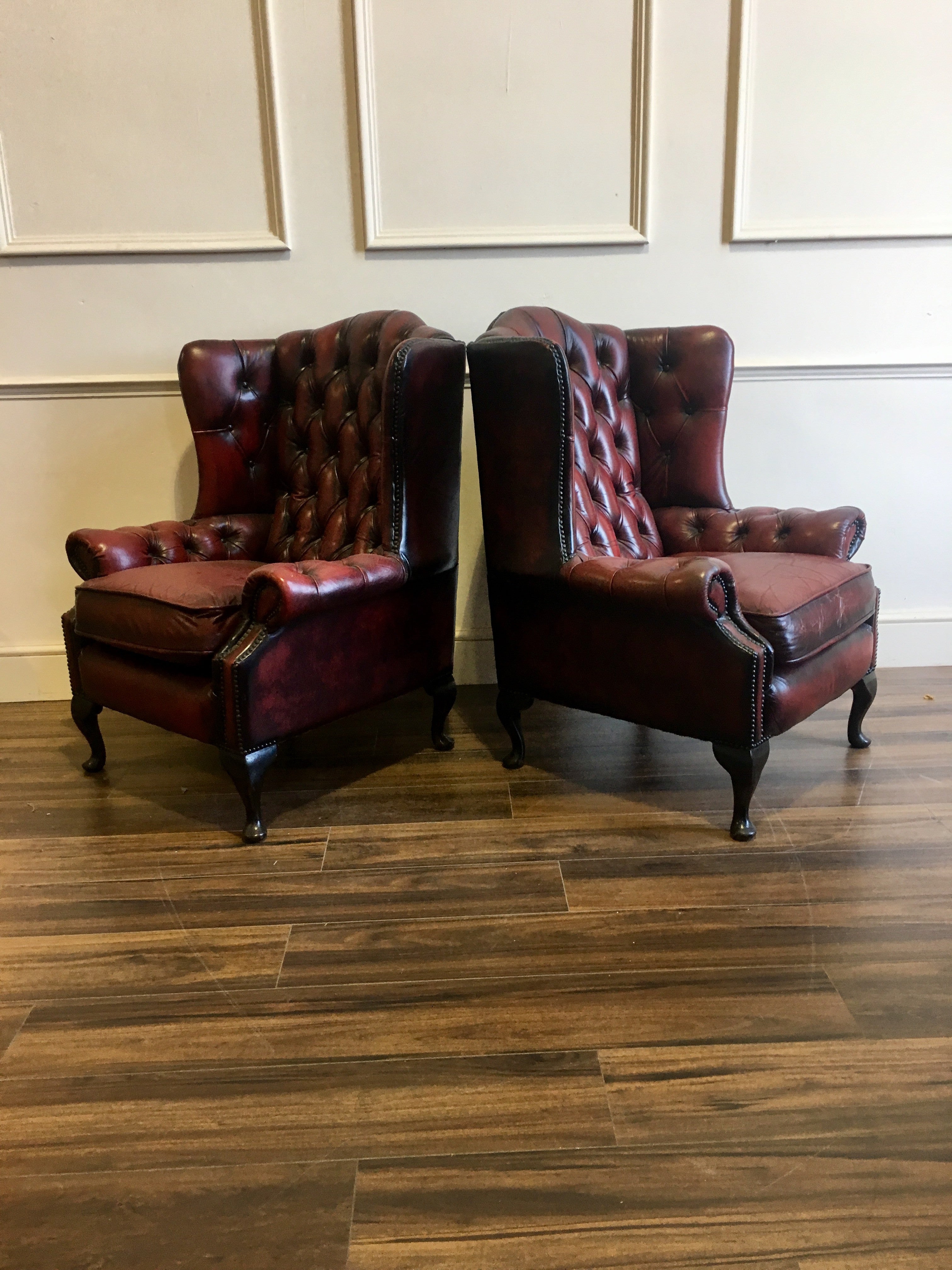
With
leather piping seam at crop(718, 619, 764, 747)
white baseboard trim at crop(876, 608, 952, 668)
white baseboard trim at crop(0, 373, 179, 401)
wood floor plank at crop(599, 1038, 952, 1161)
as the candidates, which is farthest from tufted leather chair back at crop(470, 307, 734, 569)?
wood floor plank at crop(599, 1038, 952, 1161)

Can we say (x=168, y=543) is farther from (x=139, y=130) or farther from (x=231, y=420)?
(x=139, y=130)

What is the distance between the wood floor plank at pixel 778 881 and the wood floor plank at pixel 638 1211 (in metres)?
0.62

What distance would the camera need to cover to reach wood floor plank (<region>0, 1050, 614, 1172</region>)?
124 cm

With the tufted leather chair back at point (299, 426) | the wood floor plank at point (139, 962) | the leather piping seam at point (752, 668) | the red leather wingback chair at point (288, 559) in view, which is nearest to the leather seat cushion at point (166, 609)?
the red leather wingback chair at point (288, 559)

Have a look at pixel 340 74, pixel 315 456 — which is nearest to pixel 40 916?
pixel 315 456

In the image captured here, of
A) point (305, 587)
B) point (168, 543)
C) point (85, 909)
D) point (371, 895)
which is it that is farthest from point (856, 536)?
point (85, 909)

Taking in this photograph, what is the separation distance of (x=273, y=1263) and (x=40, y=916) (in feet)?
3.30

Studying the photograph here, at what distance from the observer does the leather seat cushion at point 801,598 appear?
78.2 inches

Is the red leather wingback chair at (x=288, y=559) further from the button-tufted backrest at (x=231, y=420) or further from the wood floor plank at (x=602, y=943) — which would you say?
the wood floor plank at (x=602, y=943)

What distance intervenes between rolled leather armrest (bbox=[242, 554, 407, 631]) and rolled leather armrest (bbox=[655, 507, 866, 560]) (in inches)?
37.0

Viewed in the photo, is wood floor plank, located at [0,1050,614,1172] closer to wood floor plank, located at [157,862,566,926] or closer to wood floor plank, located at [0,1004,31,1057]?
wood floor plank, located at [0,1004,31,1057]

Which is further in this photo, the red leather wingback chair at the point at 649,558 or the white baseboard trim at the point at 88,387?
the white baseboard trim at the point at 88,387

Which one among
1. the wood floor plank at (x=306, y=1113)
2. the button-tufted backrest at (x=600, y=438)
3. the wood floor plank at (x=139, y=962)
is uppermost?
the button-tufted backrest at (x=600, y=438)

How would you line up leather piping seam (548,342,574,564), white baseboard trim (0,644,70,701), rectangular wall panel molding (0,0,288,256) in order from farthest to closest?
1. white baseboard trim (0,644,70,701)
2. rectangular wall panel molding (0,0,288,256)
3. leather piping seam (548,342,574,564)
